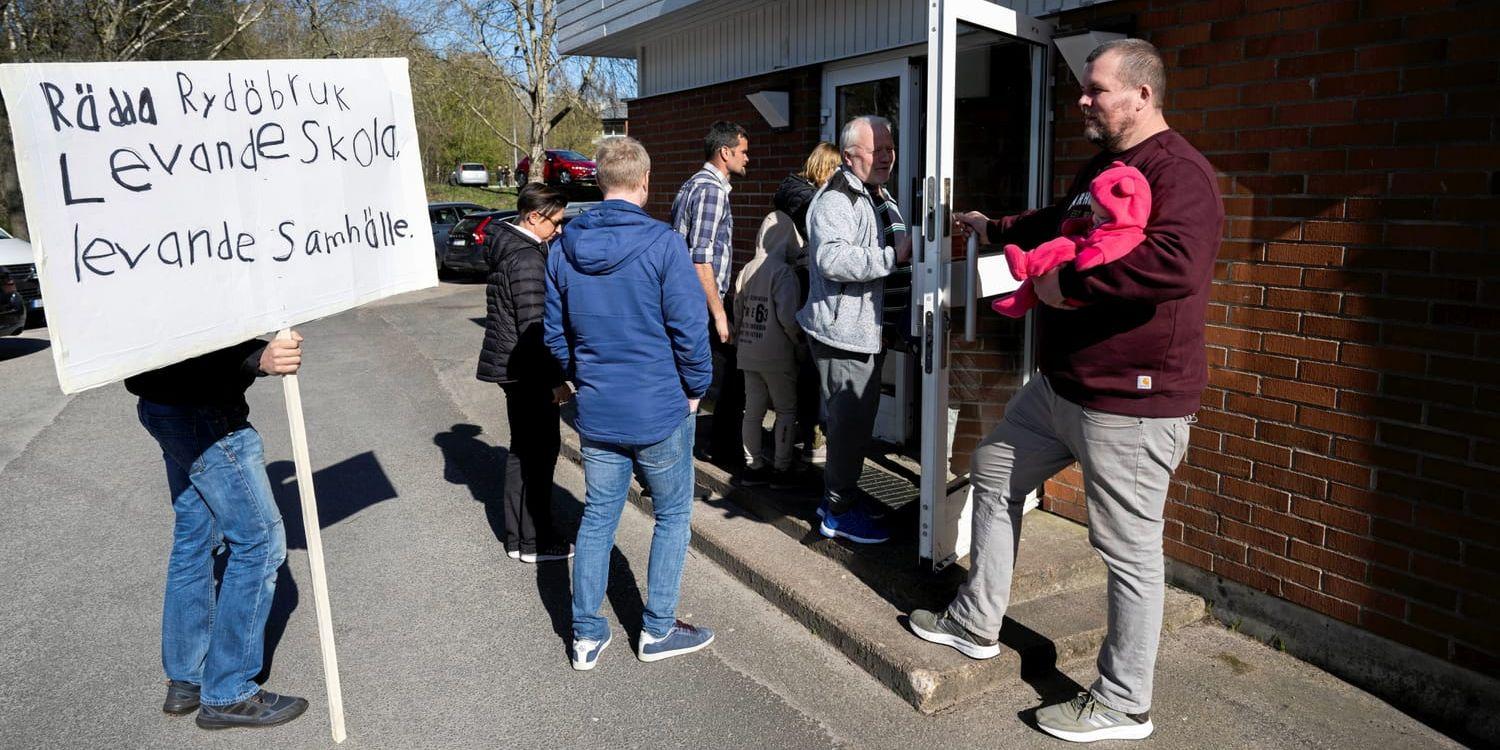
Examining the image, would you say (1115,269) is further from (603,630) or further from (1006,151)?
(603,630)

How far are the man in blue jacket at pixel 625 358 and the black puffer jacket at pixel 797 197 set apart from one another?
47.6 inches

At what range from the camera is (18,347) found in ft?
40.1

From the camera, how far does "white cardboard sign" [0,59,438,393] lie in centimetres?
261

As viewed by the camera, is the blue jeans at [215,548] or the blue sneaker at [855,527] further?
the blue sneaker at [855,527]

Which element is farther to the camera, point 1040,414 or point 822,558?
point 822,558

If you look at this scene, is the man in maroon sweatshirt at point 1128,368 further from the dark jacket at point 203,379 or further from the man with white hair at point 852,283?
the dark jacket at point 203,379

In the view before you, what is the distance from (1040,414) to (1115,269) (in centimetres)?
70

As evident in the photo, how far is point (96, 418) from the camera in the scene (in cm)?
814

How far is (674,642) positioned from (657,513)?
53 centimetres

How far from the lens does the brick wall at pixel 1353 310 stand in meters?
3.17

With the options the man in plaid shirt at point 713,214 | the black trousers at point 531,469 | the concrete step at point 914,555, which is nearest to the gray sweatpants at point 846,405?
the concrete step at point 914,555

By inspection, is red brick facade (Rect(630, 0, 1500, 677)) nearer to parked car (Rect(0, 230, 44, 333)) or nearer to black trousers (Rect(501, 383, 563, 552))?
black trousers (Rect(501, 383, 563, 552))

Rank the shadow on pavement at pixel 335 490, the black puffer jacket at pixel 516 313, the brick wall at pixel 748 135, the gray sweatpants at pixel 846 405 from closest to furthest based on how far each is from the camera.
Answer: the gray sweatpants at pixel 846 405, the black puffer jacket at pixel 516 313, the shadow on pavement at pixel 335 490, the brick wall at pixel 748 135

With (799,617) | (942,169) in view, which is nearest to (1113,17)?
(942,169)
